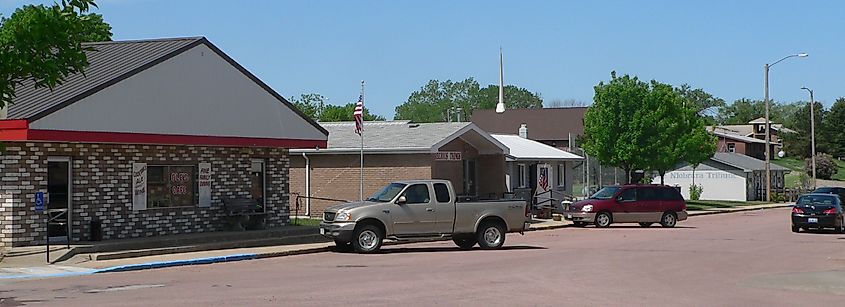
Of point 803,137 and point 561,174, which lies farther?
point 803,137

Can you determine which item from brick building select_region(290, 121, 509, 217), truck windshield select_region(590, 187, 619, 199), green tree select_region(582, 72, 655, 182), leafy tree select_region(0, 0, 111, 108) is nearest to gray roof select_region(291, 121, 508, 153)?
brick building select_region(290, 121, 509, 217)

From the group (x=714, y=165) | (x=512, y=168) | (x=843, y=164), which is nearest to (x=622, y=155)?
(x=512, y=168)

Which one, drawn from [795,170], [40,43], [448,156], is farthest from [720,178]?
[40,43]

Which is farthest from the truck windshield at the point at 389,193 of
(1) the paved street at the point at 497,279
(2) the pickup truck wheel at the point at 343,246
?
(1) the paved street at the point at 497,279

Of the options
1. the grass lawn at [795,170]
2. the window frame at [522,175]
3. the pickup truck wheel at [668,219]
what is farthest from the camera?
the grass lawn at [795,170]

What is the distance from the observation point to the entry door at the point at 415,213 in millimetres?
25703

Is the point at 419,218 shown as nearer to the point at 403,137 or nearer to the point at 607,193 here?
the point at 403,137

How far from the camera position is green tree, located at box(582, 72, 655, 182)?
55.9 meters

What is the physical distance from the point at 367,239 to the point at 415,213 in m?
1.34

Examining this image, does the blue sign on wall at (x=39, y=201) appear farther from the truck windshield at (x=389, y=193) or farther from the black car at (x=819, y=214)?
the black car at (x=819, y=214)

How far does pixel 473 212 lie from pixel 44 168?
10114mm

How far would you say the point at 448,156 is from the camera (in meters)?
40.0

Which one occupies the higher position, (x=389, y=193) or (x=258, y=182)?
(x=258, y=182)

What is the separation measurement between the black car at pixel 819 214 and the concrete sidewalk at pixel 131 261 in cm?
1761
